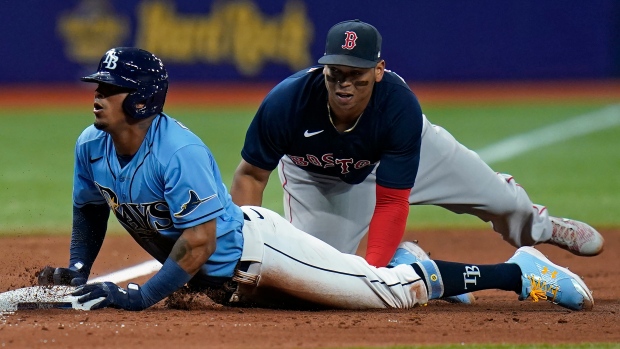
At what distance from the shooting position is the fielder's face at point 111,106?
477 centimetres

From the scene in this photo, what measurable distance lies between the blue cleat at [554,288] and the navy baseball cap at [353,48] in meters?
1.37

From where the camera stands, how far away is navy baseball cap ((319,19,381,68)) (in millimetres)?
5488

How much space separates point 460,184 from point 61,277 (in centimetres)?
267

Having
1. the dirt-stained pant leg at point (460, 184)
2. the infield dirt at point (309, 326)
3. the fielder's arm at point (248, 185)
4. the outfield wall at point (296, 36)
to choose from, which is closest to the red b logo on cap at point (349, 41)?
the fielder's arm at point (248, 185)

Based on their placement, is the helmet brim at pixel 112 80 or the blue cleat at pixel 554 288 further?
the blue cleat at pixel 554 288

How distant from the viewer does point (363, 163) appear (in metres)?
6.07

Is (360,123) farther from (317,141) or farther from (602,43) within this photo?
(602,43)

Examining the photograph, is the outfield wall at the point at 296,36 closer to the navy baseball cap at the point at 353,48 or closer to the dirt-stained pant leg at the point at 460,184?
the dirt-stained pant leg at the point at 460,184

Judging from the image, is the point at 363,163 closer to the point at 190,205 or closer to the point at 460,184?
the point at 460,184

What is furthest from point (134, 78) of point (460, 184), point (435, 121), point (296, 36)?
point (296, 36)

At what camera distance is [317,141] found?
594 cm

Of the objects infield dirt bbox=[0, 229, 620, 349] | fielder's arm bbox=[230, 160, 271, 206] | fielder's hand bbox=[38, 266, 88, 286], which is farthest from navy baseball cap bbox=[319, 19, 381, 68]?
fielder's hand bbox=[38, 266, 88, 286]

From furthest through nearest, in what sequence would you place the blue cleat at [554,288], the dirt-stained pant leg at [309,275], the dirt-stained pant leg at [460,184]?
the dirt-stained pant leg at [460,184] → the blue cleat at [554,288] → the dirt-stained pant leg at [309,275]

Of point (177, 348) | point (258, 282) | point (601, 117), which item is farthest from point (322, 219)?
point (601, 117)
